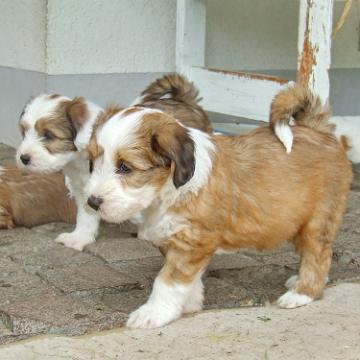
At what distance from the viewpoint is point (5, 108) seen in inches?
318

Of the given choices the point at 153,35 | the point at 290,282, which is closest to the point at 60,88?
the point at 153,35

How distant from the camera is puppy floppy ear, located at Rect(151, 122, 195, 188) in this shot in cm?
359

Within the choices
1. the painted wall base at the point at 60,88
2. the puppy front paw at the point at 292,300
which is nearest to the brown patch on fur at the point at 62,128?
the puppy front paw at the point at 292,300

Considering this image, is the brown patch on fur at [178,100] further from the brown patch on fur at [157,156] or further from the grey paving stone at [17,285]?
the brown patch on fur at [157,156]

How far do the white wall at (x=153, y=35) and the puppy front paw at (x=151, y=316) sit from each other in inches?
149

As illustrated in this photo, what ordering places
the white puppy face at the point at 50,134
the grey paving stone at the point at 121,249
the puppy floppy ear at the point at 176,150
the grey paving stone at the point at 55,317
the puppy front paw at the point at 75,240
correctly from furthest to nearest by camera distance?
the puppy front paw at the point at 75,240
the white puppy face at the point at 50,134
the grey paving stone at the point at 121,249
the grey paving stone at the point at 55,317
the puppy floppy ear at the point at 176,150

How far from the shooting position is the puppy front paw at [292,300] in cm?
423

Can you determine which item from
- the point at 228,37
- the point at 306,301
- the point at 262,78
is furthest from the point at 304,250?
the point at 228,37

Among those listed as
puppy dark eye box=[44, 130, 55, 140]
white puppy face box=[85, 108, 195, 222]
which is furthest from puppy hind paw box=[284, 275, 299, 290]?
puppy dark eye box=[44, 130, 55, 140]

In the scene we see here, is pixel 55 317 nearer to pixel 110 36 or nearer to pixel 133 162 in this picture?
pixel 133 162

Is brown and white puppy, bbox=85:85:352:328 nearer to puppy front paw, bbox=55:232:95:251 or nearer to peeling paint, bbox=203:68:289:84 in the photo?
puppy front paw, bbox=55:232:95:251

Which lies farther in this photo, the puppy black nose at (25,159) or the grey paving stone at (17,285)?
the puppy black nose at (25,159)

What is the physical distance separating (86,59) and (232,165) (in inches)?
145

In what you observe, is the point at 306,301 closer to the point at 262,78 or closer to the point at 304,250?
the point at 304,250
